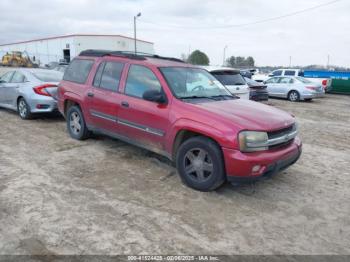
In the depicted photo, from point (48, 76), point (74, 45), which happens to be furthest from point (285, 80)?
point (74, 45)

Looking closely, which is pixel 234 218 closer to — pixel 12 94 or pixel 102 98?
pixel 102 98

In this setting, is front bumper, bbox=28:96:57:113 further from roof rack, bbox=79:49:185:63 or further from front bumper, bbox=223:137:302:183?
front bumper, bbox=223:137:302:183

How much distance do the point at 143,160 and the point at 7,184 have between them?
2.17 m

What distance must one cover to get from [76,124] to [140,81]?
2.26m

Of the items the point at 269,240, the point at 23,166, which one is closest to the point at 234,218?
the point at 269,240

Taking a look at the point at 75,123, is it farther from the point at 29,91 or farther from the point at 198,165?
the point at 198,165

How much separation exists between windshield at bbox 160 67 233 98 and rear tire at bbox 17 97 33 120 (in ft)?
16.3

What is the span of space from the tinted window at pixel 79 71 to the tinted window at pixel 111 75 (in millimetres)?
594

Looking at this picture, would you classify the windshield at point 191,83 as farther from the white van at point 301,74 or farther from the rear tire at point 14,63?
the rear tire at point 14,63

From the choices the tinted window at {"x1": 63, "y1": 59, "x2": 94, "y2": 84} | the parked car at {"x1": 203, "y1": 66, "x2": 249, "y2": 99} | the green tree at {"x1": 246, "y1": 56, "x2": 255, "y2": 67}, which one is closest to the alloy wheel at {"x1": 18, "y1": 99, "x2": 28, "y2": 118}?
the tinted window at {"x1": 63, "y1": 59, "x2": 94, "y2": 84}

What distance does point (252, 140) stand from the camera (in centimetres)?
396

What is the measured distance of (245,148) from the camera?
12.9ft

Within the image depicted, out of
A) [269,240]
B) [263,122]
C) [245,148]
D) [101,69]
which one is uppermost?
[101,69]

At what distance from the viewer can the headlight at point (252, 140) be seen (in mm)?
3930
